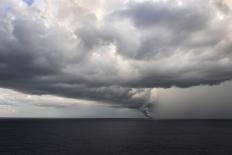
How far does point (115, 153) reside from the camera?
117 metres

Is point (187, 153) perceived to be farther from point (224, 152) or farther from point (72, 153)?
point (72, 153)

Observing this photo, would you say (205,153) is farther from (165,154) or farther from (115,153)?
(115,153)

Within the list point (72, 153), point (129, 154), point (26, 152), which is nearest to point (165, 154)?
point (129, 154)

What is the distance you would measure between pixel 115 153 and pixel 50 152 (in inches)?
1149

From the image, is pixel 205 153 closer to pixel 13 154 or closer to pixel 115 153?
pixel 115 153

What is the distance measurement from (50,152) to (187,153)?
200 feet

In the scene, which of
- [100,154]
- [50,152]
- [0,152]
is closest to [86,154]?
[100,154]

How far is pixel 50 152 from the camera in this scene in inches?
4638

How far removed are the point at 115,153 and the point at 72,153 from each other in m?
18.9

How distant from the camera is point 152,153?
117m

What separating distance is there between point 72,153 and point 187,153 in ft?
166

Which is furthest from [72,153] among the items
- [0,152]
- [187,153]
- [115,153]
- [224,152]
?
[224,152]

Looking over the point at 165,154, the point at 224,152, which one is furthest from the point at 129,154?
the point at 224,152

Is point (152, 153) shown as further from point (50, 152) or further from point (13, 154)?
point (13, 154)
